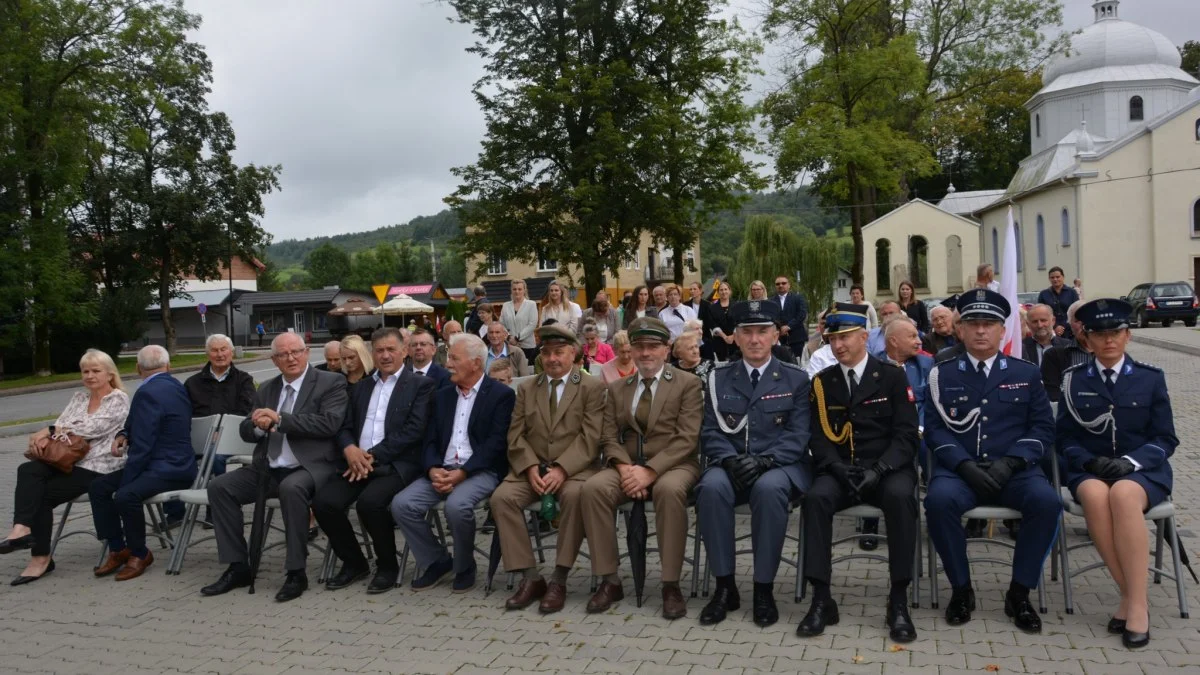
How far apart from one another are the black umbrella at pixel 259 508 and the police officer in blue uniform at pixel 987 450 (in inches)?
160

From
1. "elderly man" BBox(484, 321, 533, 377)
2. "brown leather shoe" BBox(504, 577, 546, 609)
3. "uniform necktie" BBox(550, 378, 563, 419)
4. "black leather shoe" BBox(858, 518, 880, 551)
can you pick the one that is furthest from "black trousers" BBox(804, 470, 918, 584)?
"elderly man" BBox(484, 321, 533, 377)

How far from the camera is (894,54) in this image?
3703 centimetres

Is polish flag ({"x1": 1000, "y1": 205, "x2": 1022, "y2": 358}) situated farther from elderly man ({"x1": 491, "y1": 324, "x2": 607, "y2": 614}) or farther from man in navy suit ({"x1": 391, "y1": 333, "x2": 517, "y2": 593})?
man in navy suit ({"x1": 391, "y1": 333, "x2": 517, "y2": 593})

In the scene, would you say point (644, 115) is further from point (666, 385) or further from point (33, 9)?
point (666, 385)

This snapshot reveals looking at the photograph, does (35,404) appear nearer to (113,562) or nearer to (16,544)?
(16,544)

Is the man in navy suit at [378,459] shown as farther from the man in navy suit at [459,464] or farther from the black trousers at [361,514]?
the man in navy suit at [459,464]

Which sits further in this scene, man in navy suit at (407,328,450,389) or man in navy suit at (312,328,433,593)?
man in navy suit at (407,328,450,389)

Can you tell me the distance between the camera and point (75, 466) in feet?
22.5

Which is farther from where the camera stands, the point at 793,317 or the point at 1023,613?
the point at 793,317

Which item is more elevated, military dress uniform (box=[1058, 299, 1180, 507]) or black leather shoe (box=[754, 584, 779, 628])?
military dress uniform (box=[1058, 299, 1180, 507])

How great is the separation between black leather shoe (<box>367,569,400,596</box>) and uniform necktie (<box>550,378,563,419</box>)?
143cm

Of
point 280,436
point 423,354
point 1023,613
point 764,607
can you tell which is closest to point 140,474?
point 280,436

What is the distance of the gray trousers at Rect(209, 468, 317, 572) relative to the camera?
613cm

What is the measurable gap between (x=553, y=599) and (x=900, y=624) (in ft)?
6.19
